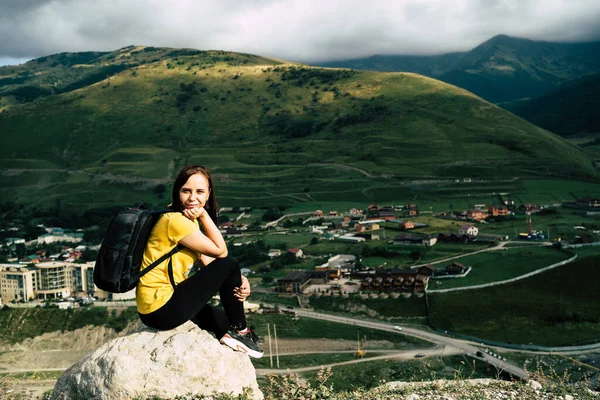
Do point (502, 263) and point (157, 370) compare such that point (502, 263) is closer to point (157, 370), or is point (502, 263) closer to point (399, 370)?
point (399, 370)

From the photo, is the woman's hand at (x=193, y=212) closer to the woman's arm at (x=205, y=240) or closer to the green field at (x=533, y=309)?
the woman's arm at (x=205, y=240)

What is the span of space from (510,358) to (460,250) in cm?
2514

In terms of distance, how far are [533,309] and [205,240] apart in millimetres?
39422

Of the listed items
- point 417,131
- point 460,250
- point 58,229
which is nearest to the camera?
point 460,250

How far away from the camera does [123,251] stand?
5965mm

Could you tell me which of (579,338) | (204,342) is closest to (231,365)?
(204,342)

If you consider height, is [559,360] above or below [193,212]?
below

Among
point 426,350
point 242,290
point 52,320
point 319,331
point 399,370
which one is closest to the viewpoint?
point 242,290

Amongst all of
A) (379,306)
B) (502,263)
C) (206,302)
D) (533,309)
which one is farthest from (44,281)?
(206,302)

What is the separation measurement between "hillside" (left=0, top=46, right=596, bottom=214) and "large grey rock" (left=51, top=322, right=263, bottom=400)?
8918cm

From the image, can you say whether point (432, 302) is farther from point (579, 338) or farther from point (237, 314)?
point (237, 314)

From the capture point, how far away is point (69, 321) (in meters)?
44.9

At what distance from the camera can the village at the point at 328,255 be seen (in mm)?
49844

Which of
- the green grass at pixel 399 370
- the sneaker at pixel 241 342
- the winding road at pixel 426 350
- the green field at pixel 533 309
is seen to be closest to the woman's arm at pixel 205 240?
the sneaker at pixel 241 342
